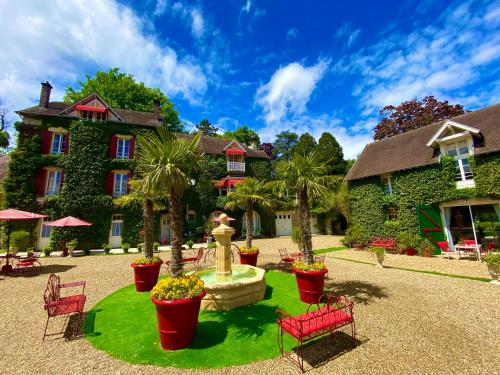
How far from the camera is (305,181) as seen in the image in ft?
26.6

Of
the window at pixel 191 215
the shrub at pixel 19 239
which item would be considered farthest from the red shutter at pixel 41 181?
the window at pixel 191 215

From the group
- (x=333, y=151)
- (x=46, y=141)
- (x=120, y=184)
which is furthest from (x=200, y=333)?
(x=333, y=151)

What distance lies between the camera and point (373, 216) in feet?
62.4

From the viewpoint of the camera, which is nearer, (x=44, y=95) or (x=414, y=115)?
(x=44, y=95)

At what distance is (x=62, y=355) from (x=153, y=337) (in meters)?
1.77

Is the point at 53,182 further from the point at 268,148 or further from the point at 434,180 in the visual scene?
the point at 268,148

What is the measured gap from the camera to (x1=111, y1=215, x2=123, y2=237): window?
21062 mm

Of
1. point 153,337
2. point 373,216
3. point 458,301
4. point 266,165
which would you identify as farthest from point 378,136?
point 153,337

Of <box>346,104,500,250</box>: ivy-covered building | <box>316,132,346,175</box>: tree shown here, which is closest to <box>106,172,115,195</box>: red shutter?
<box>346,104,500,250</box>: ivy-covered building

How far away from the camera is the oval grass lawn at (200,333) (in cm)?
456

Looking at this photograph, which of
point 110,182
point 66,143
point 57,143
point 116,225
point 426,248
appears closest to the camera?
point 426,248

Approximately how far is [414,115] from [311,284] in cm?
3576

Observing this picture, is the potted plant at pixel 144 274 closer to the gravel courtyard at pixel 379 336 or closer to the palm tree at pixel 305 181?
the gravel courtyard at pixel 379 336

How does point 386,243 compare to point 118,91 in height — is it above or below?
below
